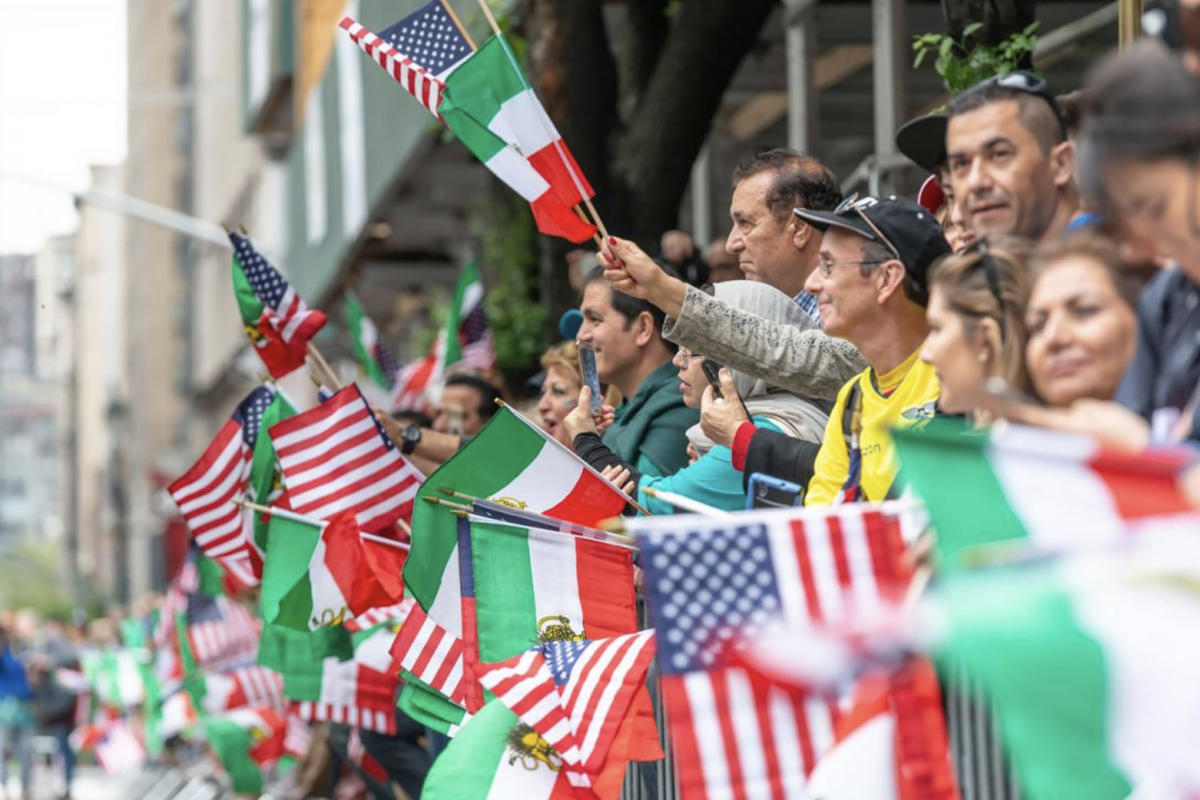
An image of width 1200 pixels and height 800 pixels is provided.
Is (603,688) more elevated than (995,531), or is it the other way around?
(995,531)

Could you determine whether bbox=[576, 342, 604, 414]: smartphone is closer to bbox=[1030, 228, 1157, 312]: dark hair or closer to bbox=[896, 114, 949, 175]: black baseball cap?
bbox=[896, 114, 949, 175]: black baseball cap

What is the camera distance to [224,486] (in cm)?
1087

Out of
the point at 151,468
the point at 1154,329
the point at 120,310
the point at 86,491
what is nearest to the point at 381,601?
the point at 1154,329

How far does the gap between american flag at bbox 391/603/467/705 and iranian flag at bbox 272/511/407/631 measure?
1.03m

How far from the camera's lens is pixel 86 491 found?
12131cm

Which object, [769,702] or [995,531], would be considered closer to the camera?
[995,531]

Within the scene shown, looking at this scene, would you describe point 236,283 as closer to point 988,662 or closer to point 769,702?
point 769,702

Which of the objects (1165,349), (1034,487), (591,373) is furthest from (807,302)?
(1034,487)

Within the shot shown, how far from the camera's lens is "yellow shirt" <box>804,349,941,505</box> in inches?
226

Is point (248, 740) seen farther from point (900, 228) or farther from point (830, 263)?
point (900, 228)

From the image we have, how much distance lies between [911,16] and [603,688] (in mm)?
9063

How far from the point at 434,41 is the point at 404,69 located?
15 cm

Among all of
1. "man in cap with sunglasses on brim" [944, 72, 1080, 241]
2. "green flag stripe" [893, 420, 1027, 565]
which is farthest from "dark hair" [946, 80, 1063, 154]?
"green flag stripe" [893, 420, 1027, 565]

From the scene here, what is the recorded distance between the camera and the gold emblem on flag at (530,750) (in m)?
6.75
